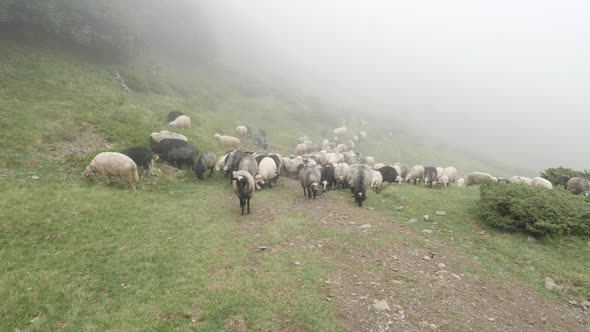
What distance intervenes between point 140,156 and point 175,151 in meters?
3.64

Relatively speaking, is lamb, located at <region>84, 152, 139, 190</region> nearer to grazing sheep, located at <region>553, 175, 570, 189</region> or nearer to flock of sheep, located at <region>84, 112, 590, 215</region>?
flock of sheep, located at <region>84, 112, 590, 215</region>

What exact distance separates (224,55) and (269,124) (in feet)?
160

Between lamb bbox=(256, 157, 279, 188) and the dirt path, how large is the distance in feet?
23.3

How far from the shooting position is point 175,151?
74.6ft

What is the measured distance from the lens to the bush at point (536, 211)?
46.3ft

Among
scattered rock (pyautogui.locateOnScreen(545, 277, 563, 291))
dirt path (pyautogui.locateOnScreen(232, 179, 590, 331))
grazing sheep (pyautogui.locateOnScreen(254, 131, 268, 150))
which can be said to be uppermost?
scattered rock (pyautogui.locateOnScreen(545, 277, 563, 291))

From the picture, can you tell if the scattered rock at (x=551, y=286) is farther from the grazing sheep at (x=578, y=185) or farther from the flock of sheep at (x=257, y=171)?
the grazing sheep at (x=578, y=185)

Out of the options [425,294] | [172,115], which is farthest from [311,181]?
[172,115]

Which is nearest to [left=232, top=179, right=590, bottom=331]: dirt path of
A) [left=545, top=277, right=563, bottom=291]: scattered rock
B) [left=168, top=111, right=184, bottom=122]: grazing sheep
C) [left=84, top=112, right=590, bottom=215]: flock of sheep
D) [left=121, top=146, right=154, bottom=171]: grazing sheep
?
[left=545, top=277, right=563, bottom=291]: scattered rock

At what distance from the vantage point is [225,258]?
11352 mm

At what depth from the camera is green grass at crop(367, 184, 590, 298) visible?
11.5 m

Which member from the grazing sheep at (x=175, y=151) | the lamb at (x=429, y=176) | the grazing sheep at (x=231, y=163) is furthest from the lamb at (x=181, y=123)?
the lamb at (x=429, y=176)

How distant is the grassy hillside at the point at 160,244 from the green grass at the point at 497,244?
7cm

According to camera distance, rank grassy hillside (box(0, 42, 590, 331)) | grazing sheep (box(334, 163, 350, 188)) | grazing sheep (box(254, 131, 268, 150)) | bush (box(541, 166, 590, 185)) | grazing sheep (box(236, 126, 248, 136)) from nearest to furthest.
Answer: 1. grassy hillside (box(0, 42, 590, 331))
2. grazing sheep (box(334, 163, 350, 188))
3. bush (box(541, 166, 590, 185))
4. grazing sheep (box(254, 131, 268, 150))
5. grazing sheep (box(236, 126, 248, 136))
